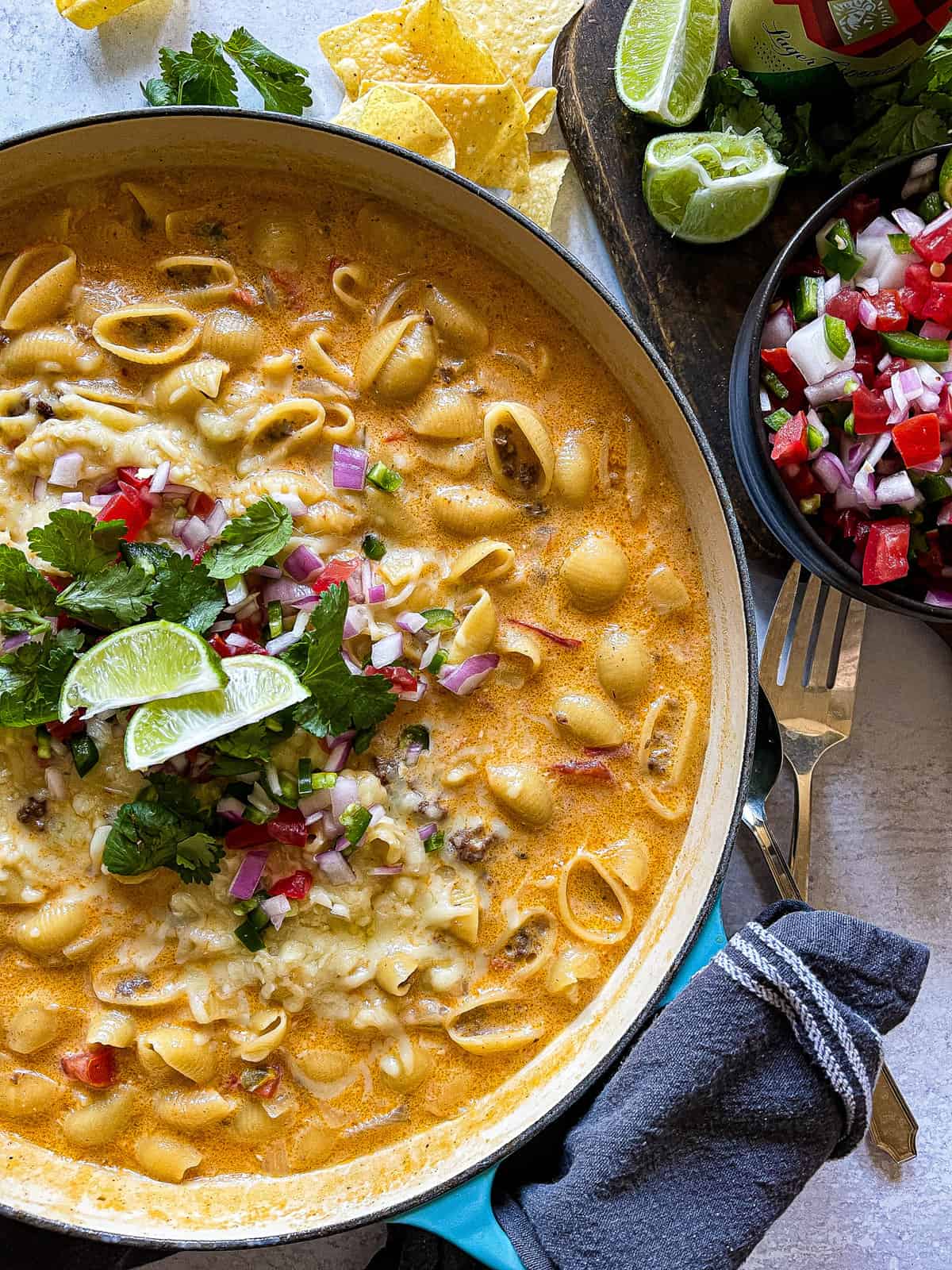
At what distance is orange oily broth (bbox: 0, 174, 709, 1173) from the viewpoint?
3.22 m

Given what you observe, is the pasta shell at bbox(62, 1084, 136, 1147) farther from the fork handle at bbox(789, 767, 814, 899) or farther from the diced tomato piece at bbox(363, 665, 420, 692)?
the fork handle at bbox(789, 767, 814, 899)

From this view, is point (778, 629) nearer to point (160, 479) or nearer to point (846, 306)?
point (846, 306)

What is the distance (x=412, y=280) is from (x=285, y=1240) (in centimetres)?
292

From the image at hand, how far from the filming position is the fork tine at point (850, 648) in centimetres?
363

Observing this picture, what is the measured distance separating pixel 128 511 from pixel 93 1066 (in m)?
1.67

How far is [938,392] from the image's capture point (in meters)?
3.28

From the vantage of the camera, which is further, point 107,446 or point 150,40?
point 150,40

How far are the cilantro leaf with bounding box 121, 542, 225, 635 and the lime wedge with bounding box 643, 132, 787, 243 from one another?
194cm

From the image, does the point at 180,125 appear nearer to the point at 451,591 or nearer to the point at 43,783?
the point at 451,591

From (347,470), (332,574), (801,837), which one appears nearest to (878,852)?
(801,837)

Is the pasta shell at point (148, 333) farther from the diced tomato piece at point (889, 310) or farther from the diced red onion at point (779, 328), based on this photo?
the diced tomato piece at point (889, 310)

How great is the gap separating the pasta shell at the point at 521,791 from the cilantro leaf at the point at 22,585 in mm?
1386

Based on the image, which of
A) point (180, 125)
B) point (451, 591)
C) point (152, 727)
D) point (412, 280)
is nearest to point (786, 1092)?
point (451, 591)

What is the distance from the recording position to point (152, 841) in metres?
3.00
